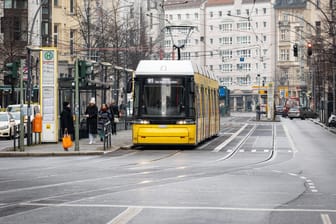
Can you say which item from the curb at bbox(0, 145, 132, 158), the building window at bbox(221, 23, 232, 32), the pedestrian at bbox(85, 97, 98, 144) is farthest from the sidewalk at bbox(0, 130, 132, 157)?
the building window at bbox(221, 23, 232, 32)

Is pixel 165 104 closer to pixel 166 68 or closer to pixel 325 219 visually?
pixel 166 68

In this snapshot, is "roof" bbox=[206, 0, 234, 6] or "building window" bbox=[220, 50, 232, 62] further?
"roof" bbox=[206, 0, 234, 6]

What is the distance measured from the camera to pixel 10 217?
45.2ft

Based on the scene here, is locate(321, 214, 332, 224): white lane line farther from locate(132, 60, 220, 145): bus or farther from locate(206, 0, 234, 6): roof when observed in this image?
locate(206, 0, 234, 6): roof

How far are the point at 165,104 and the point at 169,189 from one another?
15.4 m

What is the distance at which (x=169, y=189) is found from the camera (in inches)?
723

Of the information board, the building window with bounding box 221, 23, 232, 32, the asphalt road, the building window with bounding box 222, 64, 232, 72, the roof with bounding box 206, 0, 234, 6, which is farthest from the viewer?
the roof with bounding box 206, 0, 234, 6

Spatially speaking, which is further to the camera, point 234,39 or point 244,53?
point 244,53

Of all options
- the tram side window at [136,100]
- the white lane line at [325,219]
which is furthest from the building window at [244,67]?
the white lane line at [325,219]

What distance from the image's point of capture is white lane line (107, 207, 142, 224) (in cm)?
1316

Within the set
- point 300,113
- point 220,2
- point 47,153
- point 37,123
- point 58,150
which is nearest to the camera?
point 47,153

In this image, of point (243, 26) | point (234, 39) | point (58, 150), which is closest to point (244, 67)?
point (234, 39)

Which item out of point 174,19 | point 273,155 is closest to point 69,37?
point 273,155

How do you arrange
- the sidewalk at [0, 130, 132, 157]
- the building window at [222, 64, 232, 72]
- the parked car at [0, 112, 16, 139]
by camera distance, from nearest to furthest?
the sidewalk at [0, 130, 132, 157]
the parked car at [0, 112, 16, 139]
the building window at [222, 64, 232, 72]
